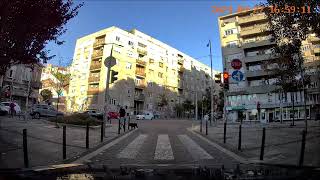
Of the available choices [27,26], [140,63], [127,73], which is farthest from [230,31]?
[27,26]

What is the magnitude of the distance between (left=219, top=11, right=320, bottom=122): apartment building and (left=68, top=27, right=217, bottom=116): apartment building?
65.0ft

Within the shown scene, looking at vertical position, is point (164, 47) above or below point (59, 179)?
above

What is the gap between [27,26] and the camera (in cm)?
1130

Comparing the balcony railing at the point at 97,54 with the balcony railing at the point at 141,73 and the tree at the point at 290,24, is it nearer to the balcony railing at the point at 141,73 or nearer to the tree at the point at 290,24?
the balcony railing at the point at 141,73

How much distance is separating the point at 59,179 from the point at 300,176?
2.70 m

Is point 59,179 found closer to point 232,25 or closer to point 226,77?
point 226,77

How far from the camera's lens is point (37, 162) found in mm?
10367

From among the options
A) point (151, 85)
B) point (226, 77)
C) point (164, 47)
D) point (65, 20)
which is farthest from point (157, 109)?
point (65, 20)

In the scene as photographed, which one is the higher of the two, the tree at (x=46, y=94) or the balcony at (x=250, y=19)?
the balcony at (x=250, y=19)

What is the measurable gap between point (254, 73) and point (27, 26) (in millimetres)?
59320

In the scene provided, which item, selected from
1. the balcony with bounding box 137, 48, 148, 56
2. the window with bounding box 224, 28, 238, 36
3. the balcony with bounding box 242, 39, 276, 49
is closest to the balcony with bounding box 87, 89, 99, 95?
the balcony with bounding box 137, 48, 148, 56

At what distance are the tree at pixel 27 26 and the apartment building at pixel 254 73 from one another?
5165 cm

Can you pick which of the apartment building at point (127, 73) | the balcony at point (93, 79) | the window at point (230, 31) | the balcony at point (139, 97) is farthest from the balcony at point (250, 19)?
the balcony at point (93, 79)

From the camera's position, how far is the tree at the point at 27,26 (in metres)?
10.9
